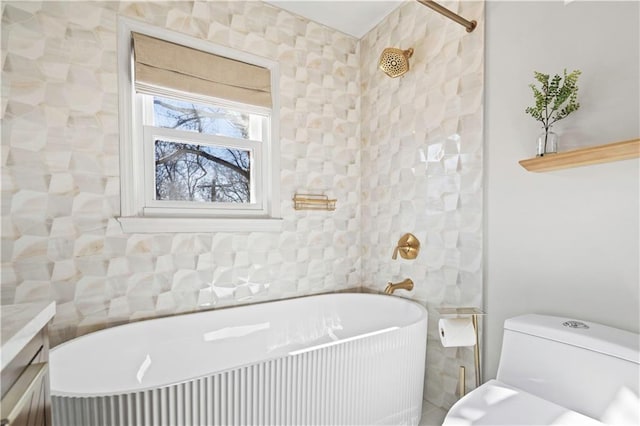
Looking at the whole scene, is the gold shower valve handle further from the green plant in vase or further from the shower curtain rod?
the shower curtain rod

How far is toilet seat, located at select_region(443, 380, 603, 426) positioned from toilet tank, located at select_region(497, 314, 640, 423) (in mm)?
57

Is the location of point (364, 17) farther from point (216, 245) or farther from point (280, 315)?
point (280, 315)

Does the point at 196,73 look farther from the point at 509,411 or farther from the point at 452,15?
the point at 509,411

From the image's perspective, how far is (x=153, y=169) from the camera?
76.7 inches

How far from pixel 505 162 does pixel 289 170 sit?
1.35 metres

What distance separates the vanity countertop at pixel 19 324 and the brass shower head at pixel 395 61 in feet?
6.77

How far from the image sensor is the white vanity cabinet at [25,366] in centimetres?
58

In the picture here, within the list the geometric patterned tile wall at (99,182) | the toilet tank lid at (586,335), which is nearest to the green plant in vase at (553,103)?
the toilet tank lid at (586,335)

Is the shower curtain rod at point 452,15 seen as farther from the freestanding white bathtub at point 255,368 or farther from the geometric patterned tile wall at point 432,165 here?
the freestanding white bathtub at point 255,368

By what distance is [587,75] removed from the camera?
1324 mm

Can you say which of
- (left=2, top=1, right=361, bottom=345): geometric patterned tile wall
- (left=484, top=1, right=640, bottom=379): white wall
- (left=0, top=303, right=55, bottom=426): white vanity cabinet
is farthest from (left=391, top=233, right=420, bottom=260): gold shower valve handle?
(left=0, top=303, right=55, bottom=426): white vanity cabinet

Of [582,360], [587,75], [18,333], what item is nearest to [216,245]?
[18,333]

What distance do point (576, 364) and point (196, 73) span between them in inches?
90.9

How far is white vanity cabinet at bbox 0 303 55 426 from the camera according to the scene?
0.58 meters
